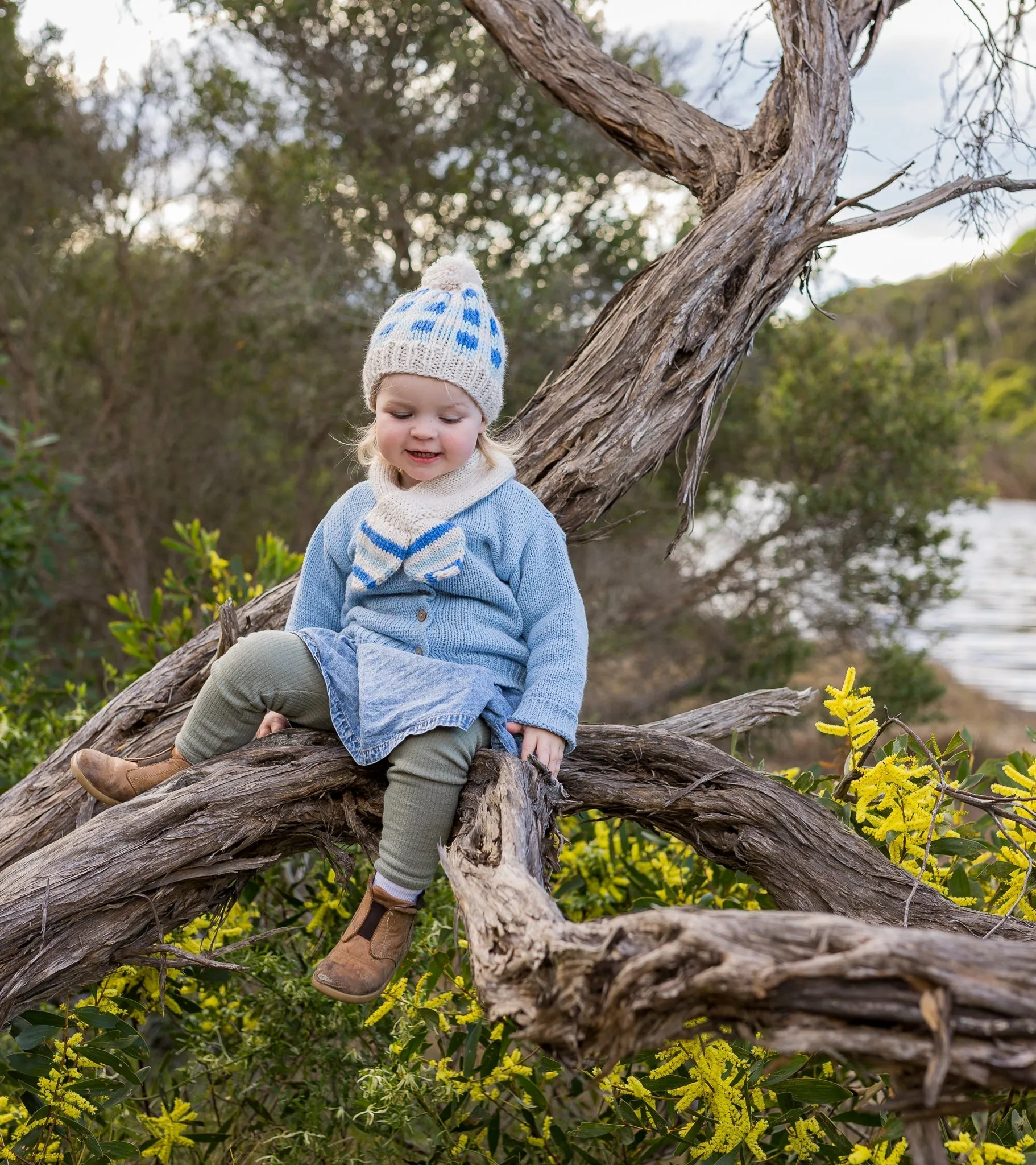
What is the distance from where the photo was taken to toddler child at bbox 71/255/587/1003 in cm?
183

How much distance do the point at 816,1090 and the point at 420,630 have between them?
1039 millimetres

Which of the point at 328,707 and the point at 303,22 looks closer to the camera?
the point at 328,707

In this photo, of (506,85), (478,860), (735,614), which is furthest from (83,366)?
(478,860)

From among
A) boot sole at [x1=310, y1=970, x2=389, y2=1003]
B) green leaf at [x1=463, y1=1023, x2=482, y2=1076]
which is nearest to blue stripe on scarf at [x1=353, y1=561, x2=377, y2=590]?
boot sole at [x1=310, y1=970, x2=389, y2=1003]

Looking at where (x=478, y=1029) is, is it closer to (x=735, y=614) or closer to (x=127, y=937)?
(x=127, y=937)

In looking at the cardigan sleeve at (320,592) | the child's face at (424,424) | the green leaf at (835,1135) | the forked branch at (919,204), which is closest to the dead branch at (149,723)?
the cardigan sleeve at (320,592)

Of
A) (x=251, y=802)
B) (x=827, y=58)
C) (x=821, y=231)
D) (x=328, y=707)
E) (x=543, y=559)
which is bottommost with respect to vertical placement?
(x=251, y=802)

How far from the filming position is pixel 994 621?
37.4 feet

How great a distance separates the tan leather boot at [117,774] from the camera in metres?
2.04

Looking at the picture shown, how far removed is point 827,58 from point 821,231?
0.40 meters

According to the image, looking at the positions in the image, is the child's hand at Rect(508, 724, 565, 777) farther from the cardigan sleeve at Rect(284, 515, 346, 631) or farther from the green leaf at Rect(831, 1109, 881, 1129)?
the green leaf at Rect(831, 1109, 881, 1129)

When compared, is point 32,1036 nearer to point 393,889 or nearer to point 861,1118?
point 393,889

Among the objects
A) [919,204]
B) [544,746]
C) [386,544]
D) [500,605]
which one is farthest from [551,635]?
[919,204]

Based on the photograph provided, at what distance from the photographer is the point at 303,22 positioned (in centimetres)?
613
